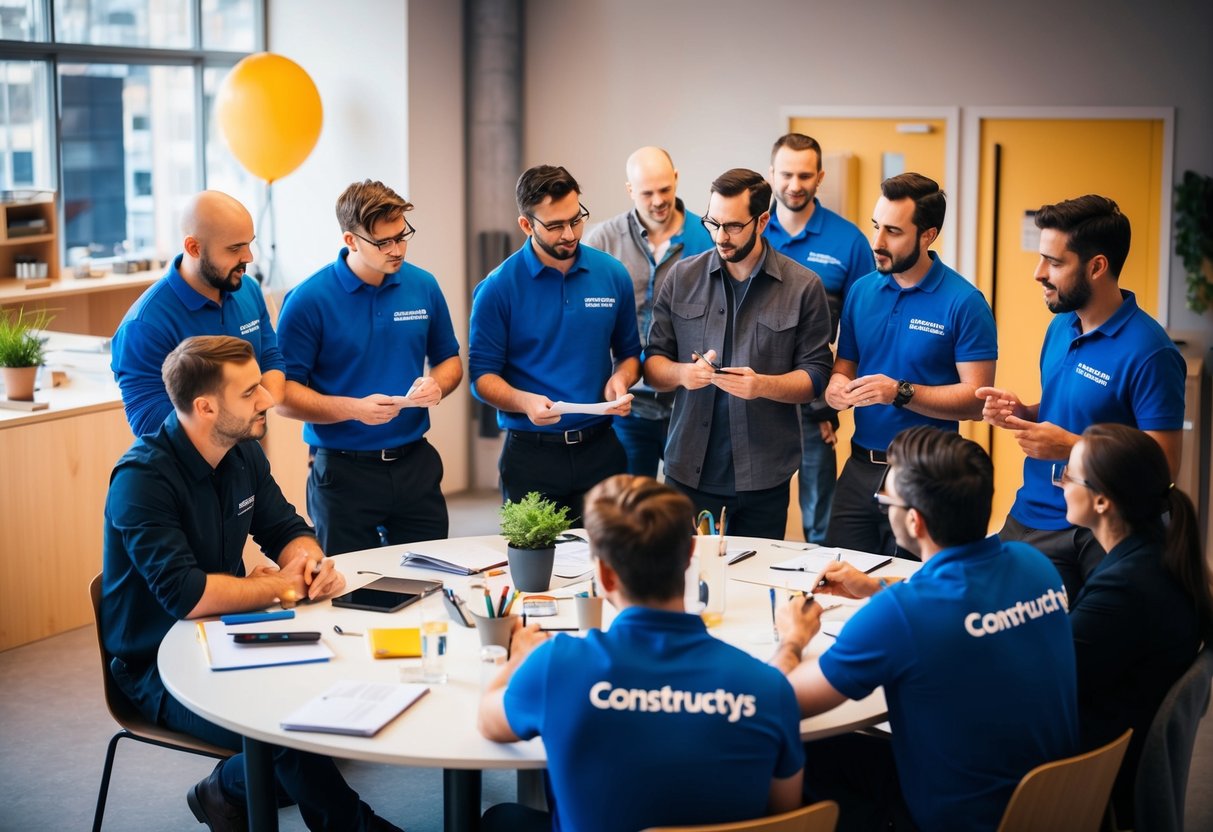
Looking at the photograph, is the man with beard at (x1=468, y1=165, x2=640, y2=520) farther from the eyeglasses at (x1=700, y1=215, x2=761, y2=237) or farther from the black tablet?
the black tablet

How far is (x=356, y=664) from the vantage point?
9.84ft

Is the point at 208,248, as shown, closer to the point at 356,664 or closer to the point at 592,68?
the point at 356,664

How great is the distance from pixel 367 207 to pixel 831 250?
201cm

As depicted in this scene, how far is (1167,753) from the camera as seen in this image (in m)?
2.73

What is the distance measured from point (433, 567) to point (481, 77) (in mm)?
4757

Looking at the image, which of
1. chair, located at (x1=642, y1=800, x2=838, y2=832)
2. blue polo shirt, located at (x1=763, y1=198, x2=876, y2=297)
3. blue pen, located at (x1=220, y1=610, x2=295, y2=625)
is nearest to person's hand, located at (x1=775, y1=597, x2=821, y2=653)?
chair, located at (x1=642, y1=800, x2=838, y2=832)

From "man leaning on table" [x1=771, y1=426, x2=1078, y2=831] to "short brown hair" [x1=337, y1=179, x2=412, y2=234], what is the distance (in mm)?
2135

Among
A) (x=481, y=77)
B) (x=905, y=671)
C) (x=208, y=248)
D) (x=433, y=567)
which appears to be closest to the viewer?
(x=905, y=671)

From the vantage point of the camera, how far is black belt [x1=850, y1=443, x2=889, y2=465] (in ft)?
14.3

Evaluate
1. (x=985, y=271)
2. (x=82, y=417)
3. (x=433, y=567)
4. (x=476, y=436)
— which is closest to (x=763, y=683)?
(x=433, y=567)

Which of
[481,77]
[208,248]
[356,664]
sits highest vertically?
[481,77]

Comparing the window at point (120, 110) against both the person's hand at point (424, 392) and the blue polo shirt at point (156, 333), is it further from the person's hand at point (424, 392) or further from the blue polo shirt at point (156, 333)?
the person's hand at point (424, 392)

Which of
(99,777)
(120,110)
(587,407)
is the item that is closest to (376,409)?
(587,407)

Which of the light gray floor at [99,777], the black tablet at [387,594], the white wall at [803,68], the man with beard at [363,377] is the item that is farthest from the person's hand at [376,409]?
the white wall at [803,68]
